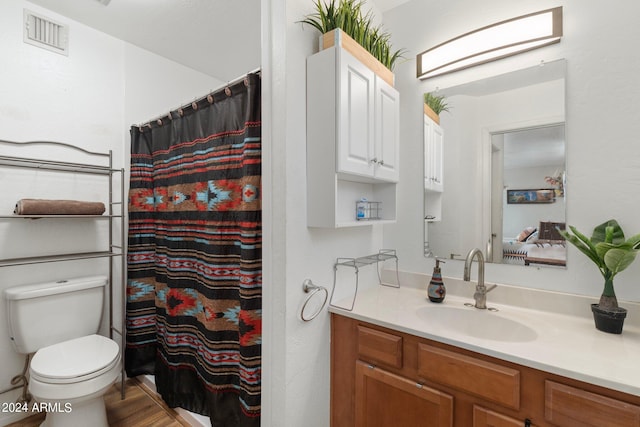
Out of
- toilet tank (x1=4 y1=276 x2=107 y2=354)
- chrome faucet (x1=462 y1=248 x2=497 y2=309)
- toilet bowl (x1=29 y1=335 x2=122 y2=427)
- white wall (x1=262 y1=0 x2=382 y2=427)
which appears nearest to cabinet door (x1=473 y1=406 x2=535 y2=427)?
chrome faucet (x1=462 y1=248 x2=497 y2=309)

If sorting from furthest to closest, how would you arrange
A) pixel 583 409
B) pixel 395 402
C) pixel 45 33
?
pixel 45 33 < pixel 395 402 < pixel 583 409

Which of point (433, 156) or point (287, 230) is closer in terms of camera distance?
point (287, 230)

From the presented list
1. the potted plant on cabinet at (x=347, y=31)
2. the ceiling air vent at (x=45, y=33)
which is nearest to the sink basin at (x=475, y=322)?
the potted plant on cabinet at (x=347, y=31)

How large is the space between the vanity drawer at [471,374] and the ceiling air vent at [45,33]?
2.64 metres

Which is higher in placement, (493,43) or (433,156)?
(493,43)

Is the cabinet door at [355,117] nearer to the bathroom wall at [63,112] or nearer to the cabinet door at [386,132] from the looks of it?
the cabinet door at [386,132]

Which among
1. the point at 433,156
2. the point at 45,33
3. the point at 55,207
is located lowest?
the point at 55,207

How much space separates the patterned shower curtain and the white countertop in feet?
1.65

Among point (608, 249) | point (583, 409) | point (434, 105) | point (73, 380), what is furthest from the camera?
point (434, 105)

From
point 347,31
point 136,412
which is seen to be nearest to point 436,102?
point 347,31

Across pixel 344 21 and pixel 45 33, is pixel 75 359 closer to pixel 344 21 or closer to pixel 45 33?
pixel 45 33

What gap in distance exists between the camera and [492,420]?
0.95 metres

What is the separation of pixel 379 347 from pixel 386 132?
964mm

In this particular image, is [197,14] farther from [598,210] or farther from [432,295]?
[598,210]
